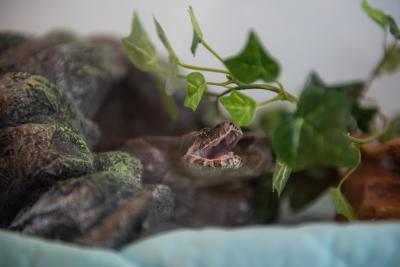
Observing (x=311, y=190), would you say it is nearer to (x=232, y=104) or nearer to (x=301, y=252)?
(x=232, y=104)

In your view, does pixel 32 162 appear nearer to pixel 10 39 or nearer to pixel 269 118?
pixel 10 39

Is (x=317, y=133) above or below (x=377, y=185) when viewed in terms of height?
above

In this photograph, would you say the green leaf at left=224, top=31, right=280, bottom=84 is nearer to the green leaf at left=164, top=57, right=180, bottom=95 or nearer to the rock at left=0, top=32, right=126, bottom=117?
the green leaf at left=164, top=57, right=180, bottom=95

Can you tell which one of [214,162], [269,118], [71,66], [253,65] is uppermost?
[253,65]

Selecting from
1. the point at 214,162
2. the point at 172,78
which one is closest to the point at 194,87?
the point at 172,78

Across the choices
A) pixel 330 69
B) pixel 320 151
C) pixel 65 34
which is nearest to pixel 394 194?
pixel 320 151
